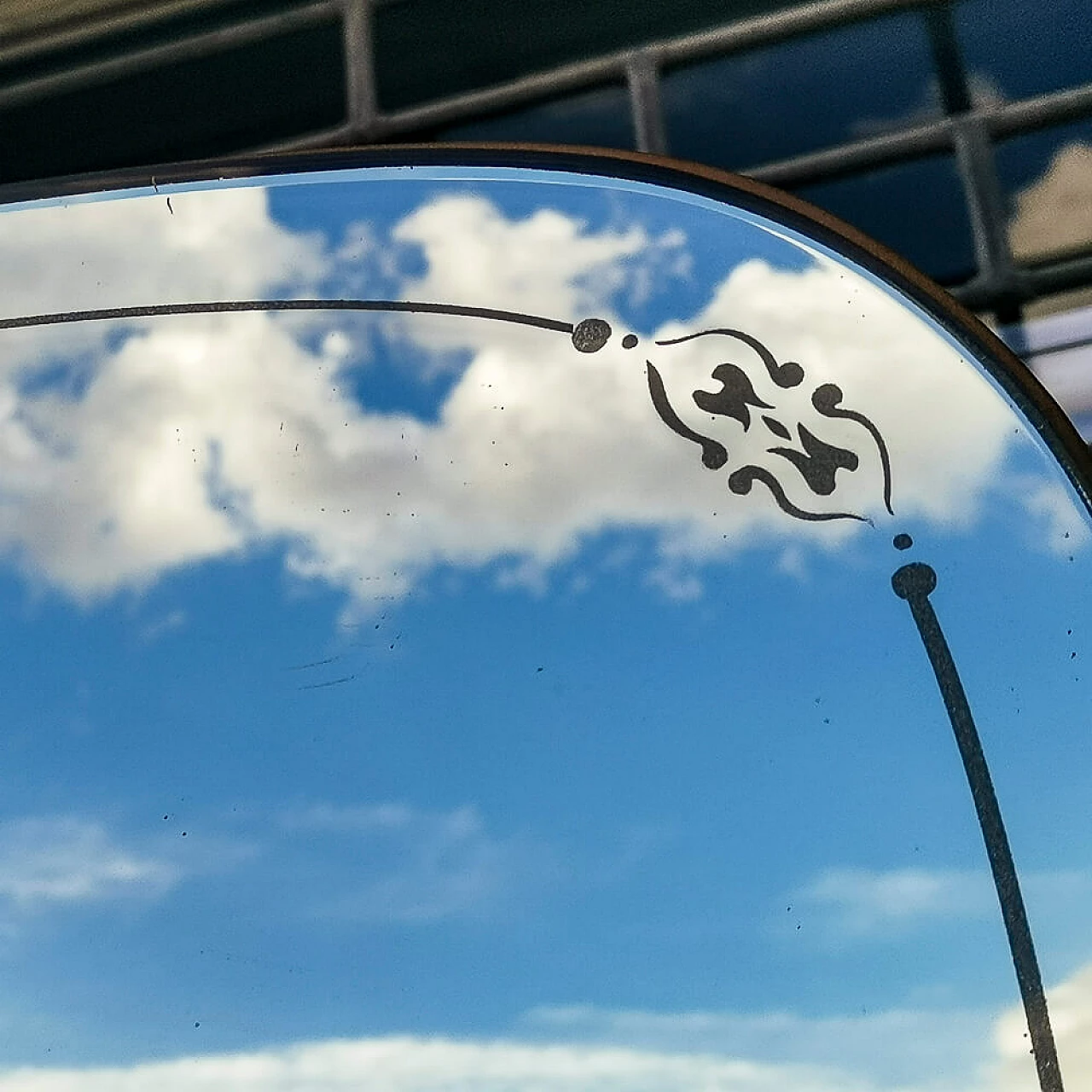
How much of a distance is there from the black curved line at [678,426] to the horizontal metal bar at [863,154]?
32 cm

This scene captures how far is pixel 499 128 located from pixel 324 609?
49cm

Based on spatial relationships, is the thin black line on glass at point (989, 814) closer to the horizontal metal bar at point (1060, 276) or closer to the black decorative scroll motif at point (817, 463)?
the black decorative scroll motif at point (817, 463)

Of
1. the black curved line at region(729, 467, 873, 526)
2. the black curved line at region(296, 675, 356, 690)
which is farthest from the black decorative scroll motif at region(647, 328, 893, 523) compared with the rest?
the black curved line at region(296, 675, 356, 690)

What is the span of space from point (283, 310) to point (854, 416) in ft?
1.08

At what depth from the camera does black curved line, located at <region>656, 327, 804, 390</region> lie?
66cm

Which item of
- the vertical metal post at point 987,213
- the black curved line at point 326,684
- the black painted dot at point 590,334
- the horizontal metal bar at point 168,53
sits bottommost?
the black curved line at point 326,684

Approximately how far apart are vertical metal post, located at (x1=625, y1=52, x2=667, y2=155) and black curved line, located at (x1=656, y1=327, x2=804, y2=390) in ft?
1.13

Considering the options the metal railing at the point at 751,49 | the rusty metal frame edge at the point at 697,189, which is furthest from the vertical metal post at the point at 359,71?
the rusty metal frame edge at the point at 697,189

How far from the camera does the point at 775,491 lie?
648 millimetres

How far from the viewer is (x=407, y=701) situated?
67 cm

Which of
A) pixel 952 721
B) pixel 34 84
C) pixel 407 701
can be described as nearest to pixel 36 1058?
pixel 407 701

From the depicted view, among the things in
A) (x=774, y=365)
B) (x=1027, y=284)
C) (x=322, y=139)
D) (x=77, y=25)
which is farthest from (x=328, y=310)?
(x=77, y=25)

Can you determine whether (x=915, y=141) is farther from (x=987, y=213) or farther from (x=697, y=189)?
(x=697, y=189)

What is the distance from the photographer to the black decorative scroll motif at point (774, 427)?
2.11 feet
